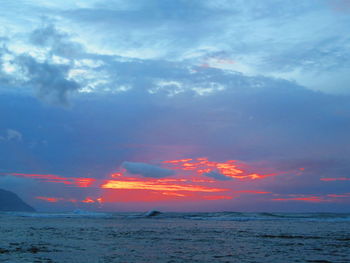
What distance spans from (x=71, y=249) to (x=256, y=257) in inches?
391

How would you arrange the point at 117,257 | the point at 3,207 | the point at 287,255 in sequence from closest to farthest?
the point at 117,257
the point at 287,255
the point at 3,207

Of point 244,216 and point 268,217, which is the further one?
point 244,216

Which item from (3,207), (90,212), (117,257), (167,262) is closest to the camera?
(167,262)

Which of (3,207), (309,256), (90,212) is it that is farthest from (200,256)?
(3,207)

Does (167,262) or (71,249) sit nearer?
(167,262)

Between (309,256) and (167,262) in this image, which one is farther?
(309,256)

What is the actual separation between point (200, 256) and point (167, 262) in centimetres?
241

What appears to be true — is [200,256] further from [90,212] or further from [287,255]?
[90,212]

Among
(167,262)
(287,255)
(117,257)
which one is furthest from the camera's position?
(287,255)

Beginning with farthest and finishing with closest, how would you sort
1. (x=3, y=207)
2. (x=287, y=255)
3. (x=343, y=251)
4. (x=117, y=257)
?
(x=3, y=207)
(x=343, y=251)
(x=287, y=255)
(x=117, y=257)

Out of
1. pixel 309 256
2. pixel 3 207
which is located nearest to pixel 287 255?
pixel 309 256

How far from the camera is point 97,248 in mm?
Answer: 19734

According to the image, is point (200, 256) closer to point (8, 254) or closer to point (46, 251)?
point (46, 251)

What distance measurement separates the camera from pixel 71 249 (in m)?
19.2
